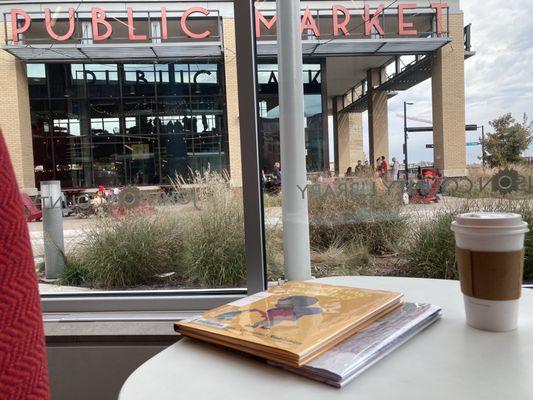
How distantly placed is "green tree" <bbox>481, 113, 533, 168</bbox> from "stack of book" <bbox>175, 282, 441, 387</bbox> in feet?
5.63

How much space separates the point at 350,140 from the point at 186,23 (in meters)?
1.27

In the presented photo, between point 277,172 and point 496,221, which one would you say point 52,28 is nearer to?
point 277,172

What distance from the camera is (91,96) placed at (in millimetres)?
2729

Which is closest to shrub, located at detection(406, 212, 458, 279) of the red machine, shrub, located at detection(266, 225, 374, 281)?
shrub, located at detection(266, 225, 374, 281)

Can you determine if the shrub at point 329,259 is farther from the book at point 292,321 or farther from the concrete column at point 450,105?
the book at point 292,321

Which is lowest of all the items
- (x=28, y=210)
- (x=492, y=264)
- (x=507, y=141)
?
(x=492, y=264)

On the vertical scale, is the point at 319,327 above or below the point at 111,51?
below

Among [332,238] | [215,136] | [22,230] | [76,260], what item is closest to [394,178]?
[332,238]

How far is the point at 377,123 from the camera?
2691mm

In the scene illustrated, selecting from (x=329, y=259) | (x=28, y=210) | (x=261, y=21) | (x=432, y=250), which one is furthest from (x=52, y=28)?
(x=432, y=250)

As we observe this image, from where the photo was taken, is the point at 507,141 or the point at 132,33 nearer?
the point at 507,141

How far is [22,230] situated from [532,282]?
228 cm

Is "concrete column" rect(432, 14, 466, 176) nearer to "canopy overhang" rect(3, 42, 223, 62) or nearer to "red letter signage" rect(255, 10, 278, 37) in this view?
"red letter signage" rect(255, 10, 278, 37)

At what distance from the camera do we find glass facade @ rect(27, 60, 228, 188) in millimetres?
2506
